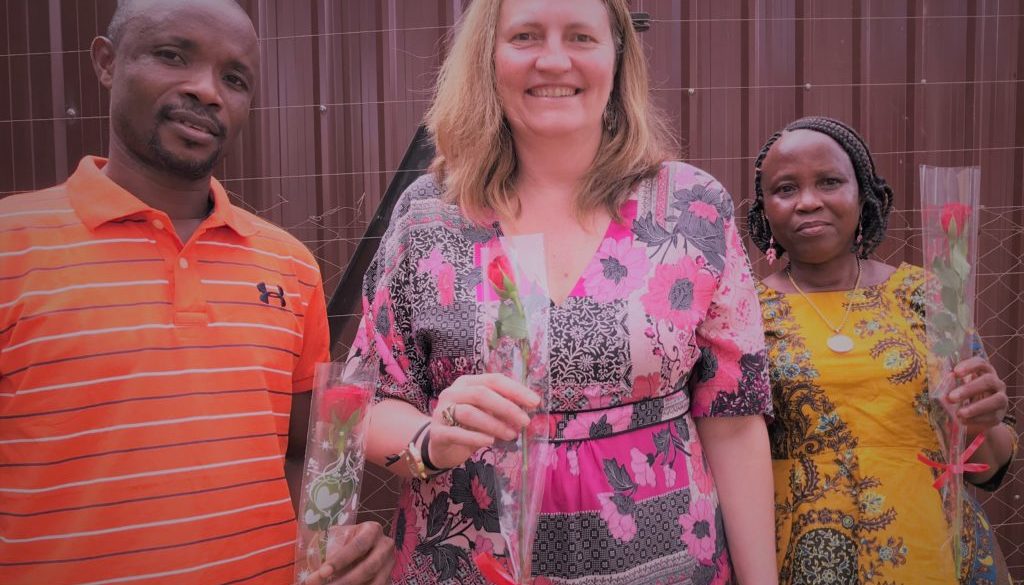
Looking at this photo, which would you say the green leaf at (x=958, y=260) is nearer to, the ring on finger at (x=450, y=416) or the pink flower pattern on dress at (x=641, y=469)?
the pink flower pattern on dress at (x=641, y=469)

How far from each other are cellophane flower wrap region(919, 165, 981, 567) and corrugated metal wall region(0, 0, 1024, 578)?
1436mm

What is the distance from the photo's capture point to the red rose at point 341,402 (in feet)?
4.65

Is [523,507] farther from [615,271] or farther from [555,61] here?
[555,61]

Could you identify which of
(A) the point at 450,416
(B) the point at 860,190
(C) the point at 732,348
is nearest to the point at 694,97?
(B) the point at 860,190

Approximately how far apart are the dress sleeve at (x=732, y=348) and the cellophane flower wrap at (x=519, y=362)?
18.4 inches

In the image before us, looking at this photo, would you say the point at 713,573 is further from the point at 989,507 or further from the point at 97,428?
the point at 989,507

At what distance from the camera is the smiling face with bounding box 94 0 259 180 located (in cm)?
159

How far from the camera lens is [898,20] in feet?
10.7

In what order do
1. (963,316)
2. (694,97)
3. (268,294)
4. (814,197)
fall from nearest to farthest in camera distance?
(268,294), (963,316), (814,197), (694,97)

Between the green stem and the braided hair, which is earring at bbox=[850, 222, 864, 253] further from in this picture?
the green stem

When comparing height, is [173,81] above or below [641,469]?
above

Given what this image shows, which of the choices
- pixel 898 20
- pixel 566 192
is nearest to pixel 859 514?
pixel 566 192

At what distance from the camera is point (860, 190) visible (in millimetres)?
2305

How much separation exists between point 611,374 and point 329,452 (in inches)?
21.7
